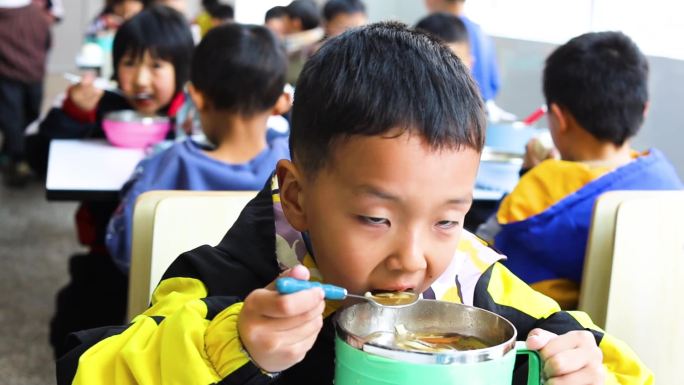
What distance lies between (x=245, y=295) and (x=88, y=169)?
1446 millimetres

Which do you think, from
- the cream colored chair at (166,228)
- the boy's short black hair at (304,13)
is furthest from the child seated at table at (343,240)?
the boy's short black hair at (304,13)

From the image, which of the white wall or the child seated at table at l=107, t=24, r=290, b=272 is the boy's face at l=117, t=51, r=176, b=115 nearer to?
the child seated at table at l=107, t=24, r=290, b=272

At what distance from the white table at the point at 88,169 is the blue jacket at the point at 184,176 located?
→ 0.10 metres

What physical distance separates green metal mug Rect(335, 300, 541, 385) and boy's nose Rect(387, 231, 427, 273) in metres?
0.05

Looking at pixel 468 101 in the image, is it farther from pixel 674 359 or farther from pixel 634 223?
pixel 674 359

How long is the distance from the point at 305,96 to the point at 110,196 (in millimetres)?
1339

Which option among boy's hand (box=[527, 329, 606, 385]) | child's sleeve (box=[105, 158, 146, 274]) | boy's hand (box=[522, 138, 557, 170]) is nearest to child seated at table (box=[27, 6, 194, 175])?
child's sleeve (box=[105, 158, 146, 274])

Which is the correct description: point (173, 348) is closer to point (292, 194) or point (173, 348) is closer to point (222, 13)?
point (292, 194)

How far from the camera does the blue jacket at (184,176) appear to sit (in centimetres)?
206

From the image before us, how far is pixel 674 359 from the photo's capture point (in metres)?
1.59

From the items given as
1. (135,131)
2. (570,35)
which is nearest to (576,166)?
(135,131)

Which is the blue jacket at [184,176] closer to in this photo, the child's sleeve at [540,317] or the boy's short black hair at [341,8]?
Answer: the child's sleeve at [540,317]

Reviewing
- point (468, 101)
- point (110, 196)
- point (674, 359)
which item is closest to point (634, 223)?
point (674, 359)

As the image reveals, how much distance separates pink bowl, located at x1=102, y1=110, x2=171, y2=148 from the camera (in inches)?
105
